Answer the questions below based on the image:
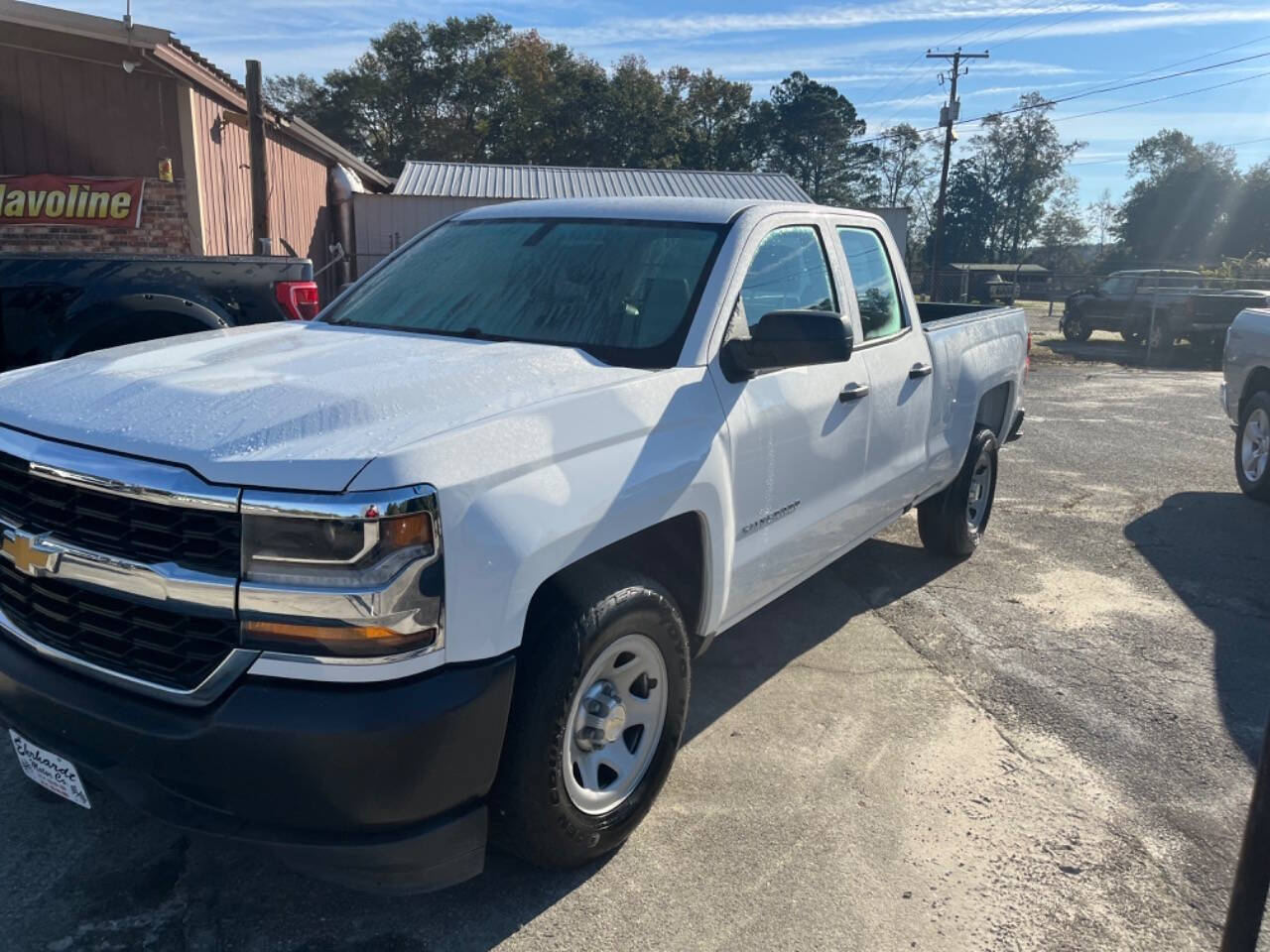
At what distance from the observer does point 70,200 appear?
41.9 ft

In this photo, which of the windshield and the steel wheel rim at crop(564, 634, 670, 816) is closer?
the steel wheel rim at crop(564, 634, 670, 816)

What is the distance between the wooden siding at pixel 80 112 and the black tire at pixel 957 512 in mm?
11394

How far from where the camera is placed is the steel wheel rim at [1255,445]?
24.8ft

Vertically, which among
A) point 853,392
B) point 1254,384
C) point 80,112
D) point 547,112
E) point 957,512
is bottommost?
point 957,512

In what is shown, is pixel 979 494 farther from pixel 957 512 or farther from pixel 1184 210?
pixel 1184 210

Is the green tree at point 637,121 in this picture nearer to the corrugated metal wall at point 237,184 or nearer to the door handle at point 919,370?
the corrugated metal wall at point 237,184

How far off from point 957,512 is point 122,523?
15.3ft

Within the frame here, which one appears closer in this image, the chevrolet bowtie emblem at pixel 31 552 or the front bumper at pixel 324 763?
the front bumper at pixel 324 763

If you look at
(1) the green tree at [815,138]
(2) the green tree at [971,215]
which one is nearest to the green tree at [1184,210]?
(2) the green tree at [971,215]

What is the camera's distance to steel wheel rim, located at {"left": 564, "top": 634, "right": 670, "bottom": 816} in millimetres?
2740

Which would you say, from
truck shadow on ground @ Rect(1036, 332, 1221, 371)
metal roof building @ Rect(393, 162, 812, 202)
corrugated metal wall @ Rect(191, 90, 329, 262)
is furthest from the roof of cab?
metal roof building @ Rect(393, 162, 812, 202)

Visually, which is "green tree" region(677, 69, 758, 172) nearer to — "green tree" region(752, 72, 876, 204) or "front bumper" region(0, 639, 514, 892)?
"green tree" region(752, 72, 876, 204)

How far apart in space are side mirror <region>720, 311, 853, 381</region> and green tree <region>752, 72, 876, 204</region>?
216 ft

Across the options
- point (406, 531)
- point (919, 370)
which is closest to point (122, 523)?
point (406, 531)
